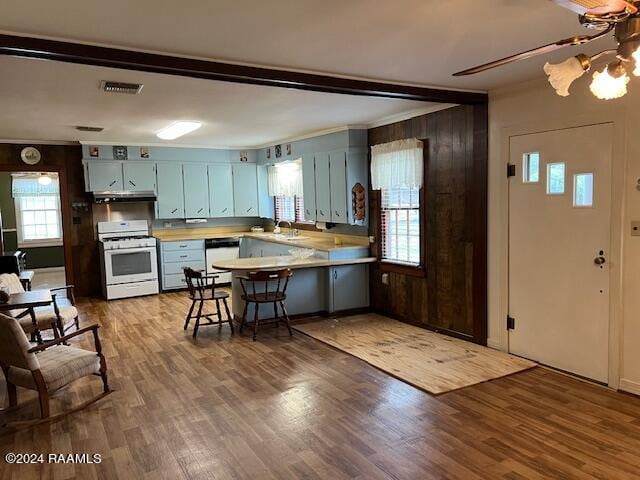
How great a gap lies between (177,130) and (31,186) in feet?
18.2

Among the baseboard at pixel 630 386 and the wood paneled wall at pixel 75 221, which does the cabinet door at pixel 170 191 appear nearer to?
the wood paneled wall at pixel 75 221

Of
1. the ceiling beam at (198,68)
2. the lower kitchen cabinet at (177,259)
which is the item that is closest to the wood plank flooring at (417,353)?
the ceiling beam at (198,68)

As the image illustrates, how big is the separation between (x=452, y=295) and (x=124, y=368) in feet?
10.7

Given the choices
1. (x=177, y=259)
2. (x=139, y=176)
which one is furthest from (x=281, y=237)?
(x=139, y=176)

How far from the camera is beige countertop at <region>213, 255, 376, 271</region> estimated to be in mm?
5129

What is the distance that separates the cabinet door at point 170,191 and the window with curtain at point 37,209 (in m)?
3.30

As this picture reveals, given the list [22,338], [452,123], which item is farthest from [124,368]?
[452,123]

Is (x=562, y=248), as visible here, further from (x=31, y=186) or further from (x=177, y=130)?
(x=31, y=186)

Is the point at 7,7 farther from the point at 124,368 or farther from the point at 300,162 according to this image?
the point at 300,162

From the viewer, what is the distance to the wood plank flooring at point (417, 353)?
12.7 feet

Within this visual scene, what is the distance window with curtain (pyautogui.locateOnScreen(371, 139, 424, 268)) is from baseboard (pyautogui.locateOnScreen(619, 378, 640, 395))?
224 cm

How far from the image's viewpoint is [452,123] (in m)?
4.81

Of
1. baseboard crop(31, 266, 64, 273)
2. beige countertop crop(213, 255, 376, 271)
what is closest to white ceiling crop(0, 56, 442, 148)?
beige countertop crop(213, 255, 376, 271)

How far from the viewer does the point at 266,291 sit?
5316mm
